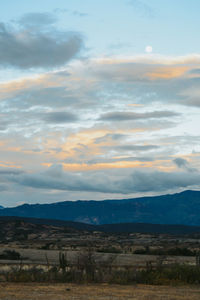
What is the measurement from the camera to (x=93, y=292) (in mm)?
18531

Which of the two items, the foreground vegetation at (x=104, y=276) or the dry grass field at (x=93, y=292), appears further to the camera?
the foreground vegetation at (x=104, y=276)

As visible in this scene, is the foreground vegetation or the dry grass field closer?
the dry grass field

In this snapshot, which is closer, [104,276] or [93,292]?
[93,292]

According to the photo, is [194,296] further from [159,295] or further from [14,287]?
[14,287]

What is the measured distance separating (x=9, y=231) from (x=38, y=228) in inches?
582

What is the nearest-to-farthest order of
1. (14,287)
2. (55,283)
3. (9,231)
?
(14,287), (55,283), (9,231)

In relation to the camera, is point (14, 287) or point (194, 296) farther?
point (14, 287)

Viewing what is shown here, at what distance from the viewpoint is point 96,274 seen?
22.7m

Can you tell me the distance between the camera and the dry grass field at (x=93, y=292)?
1703cm

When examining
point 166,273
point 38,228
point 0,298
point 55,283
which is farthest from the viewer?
point 38,228

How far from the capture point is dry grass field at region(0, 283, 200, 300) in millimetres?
17031

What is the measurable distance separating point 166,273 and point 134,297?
264 inches

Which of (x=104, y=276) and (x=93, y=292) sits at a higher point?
(x=104, y=276)

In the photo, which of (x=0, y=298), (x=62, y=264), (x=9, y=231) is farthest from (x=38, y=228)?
(x=0, y=298)
